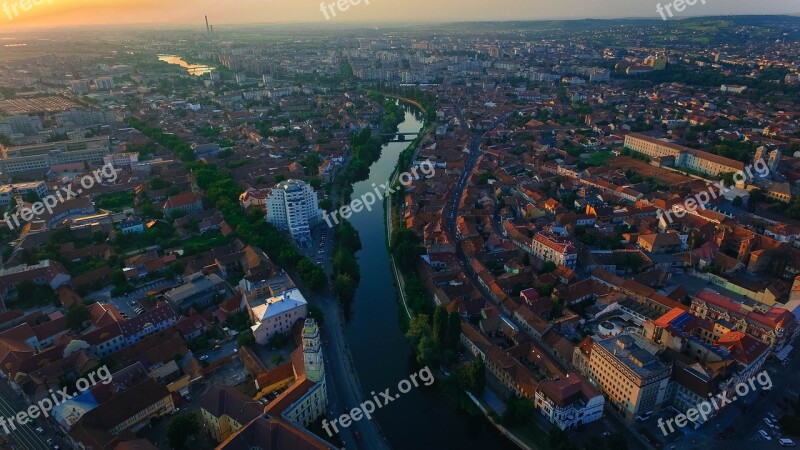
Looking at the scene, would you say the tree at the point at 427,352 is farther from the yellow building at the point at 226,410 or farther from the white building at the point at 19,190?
the white building at the point at 19,190

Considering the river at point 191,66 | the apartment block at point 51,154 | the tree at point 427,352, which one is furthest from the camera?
the river at point 191,66

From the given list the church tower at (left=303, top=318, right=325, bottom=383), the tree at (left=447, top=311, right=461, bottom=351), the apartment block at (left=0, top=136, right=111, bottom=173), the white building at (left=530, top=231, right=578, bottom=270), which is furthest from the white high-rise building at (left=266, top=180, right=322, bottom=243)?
the apartment block at (left=0, top=136, right=111, bottom=173)

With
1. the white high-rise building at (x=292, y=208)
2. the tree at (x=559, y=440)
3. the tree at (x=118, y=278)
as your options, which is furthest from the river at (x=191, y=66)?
the tree at (x=559, y=440)

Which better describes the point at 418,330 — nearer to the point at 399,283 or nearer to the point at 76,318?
the point at 399,283

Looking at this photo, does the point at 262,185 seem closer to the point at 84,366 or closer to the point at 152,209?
the point at 152,209

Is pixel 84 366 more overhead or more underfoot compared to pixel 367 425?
more overhead

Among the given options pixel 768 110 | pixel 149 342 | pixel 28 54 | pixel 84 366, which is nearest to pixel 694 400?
pixel 149 342
